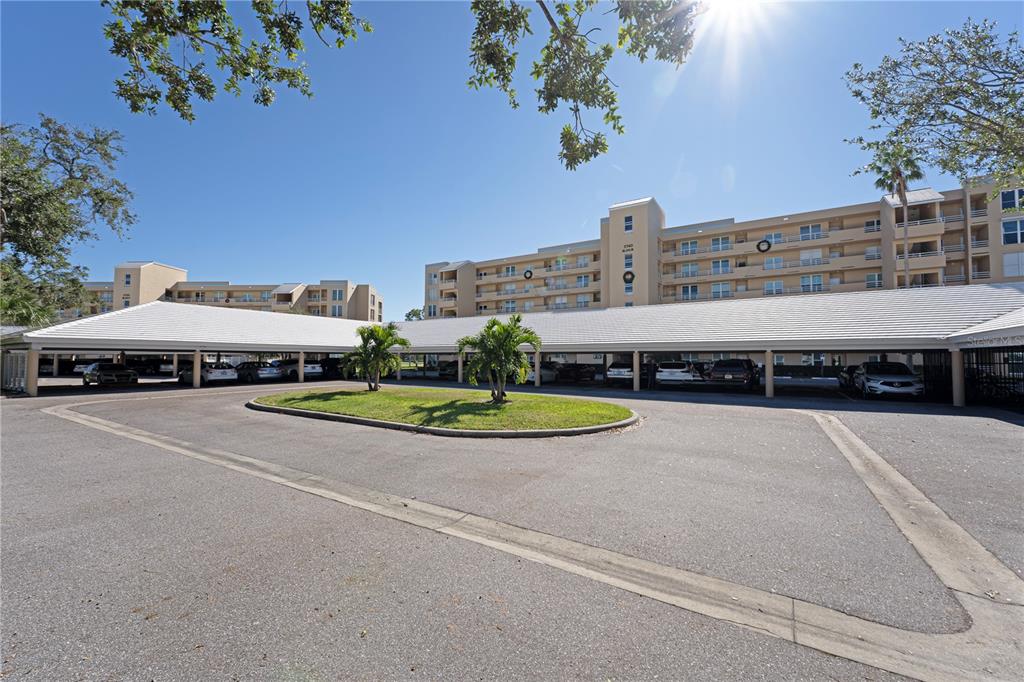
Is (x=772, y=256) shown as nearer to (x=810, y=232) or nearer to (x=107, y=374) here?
(x=810, y=232)

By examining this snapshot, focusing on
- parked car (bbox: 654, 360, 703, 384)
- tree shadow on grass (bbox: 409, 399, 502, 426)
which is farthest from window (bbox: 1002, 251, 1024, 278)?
tree shadow on grass (bbox: 409, 399, 502, 426)

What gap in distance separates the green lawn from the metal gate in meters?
13.8

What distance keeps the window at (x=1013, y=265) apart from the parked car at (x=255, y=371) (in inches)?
2263

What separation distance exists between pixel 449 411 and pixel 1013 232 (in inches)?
1935

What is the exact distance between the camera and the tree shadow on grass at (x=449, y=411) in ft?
36.5

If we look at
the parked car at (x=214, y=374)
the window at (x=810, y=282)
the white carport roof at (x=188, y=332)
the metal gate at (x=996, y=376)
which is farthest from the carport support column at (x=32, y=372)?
the window at (x=810, y=282)

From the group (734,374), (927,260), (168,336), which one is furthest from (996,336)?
(168,336)

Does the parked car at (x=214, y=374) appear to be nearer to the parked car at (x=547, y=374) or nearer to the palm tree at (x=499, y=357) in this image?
the parked car at (x=547, y=374)

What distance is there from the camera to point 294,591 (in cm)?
344

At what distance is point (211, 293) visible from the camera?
72.5 m

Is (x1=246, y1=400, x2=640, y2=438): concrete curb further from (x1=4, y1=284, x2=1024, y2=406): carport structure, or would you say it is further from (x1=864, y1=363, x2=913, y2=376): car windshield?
(x1=864, y1=363, x2=913, y2=376): car windshield

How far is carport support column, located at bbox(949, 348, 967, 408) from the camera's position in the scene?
14812 millimetres

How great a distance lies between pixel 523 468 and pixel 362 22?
6.79 m

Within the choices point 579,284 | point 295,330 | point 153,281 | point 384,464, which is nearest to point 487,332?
point 384,464
